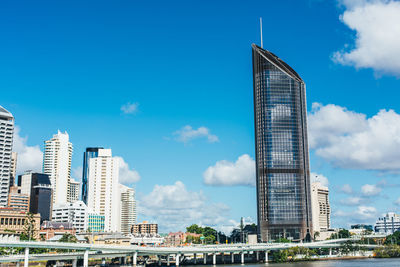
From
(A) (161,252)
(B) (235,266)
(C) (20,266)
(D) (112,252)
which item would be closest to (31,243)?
(C) (20,266)

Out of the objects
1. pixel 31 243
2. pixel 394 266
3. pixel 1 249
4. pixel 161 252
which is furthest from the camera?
pixel 161 252

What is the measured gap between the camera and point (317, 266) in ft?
594

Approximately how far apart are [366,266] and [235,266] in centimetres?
5291

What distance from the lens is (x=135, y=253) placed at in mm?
193375

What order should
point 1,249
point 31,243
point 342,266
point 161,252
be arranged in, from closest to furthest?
point 31,243 → point 342,266 → point 1,249 → point 161,252

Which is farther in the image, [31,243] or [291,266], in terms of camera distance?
[291,266]

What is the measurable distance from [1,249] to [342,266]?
13031 cm

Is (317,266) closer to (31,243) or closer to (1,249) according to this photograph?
(31,243)

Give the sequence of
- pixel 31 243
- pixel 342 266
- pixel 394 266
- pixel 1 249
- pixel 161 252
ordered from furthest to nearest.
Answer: pixel 161 252
pixel 1 249
pixel 342 266
pixel 394 266
pixel 31 243

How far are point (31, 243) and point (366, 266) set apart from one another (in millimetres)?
115582

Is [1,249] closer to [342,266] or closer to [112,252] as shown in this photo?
[112,252]

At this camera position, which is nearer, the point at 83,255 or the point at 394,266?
the point at 394,266

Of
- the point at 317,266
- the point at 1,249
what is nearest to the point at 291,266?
the point at 317,266

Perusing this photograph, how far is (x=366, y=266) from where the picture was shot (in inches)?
6777
